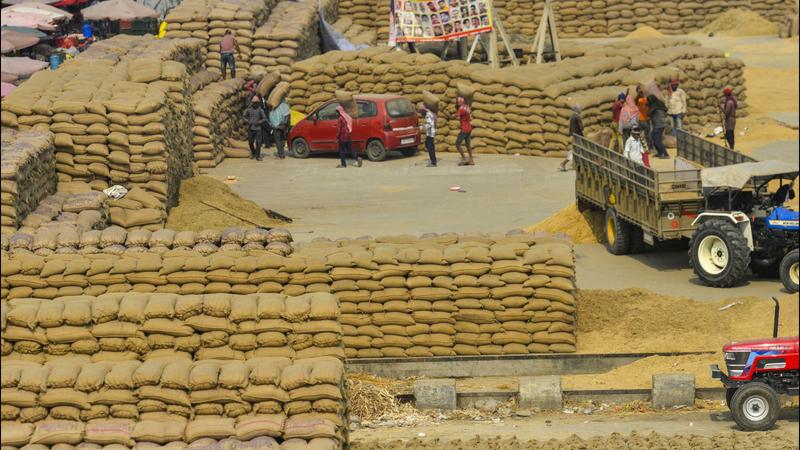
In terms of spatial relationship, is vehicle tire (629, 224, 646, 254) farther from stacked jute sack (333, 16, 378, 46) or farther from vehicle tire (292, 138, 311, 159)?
stacked jute sack (333, 16, 378, 46)

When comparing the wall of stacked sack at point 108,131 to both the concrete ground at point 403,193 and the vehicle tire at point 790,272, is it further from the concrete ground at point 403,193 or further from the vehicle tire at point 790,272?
the vehicle tire at point 790,272

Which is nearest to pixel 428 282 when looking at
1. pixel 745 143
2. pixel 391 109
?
pixel 391 109

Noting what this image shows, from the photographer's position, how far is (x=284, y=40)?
34.9 meters

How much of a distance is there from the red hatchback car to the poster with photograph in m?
3.78

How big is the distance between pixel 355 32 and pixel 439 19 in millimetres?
7230

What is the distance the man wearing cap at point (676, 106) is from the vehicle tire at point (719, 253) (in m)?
10.5

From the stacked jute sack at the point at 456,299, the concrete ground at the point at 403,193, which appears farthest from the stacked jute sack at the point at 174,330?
the concrete ground at the point at 403,193

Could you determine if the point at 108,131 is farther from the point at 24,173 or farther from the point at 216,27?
the point at 216,27

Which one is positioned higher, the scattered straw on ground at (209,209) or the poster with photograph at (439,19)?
the poster with photograph at (439,19)

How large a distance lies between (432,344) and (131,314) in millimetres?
5020

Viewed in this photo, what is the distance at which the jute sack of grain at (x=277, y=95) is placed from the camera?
31562 mm

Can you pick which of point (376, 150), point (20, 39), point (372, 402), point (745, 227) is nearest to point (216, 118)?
point (376, 150)

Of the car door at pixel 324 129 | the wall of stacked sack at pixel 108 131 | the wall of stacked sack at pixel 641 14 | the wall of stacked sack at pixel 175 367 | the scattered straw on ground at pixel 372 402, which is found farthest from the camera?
the wall of stacked sack at pixel 641 14

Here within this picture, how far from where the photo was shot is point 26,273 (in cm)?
1617
